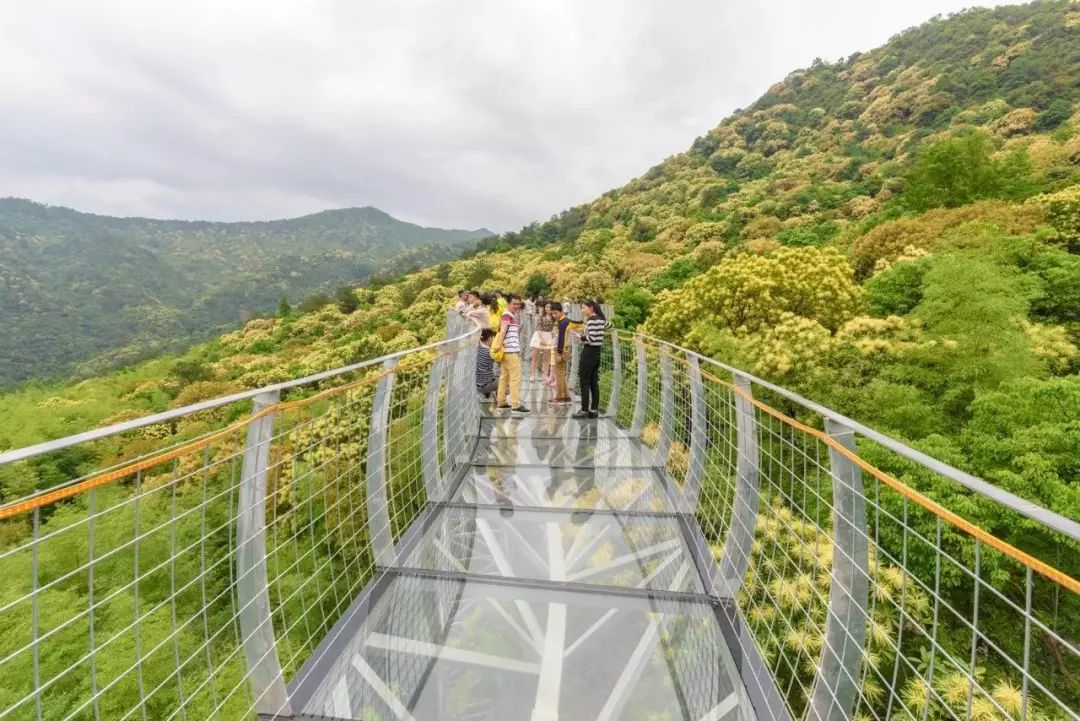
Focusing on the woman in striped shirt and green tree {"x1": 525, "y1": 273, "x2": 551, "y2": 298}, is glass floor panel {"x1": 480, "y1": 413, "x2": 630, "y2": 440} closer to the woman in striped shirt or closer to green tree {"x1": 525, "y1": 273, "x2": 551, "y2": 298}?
the woman in striped shirt

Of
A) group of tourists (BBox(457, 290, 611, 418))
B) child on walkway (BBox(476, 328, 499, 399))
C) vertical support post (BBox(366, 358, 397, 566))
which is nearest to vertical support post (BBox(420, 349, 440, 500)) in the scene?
vertical support post (BBox(366, 358, 397, 566))

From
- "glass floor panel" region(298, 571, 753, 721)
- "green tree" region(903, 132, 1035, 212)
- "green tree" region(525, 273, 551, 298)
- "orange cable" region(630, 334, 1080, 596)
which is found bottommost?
"glass floor panel" region(298, 571, 753, 721)

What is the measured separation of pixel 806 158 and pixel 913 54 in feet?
82.1

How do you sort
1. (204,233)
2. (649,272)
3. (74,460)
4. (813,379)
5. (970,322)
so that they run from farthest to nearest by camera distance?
(204,233)
(649,272)
(74,460)
(813,379)
(970,322)

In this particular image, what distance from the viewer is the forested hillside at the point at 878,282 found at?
631 centimetres

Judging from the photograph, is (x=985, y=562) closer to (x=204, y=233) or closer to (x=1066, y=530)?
(x=1066, y=530)

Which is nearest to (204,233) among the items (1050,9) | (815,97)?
(815,97)

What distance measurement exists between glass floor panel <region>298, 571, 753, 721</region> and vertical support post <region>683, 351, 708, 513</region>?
3.39 feet

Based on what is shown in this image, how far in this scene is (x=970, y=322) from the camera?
817 cm

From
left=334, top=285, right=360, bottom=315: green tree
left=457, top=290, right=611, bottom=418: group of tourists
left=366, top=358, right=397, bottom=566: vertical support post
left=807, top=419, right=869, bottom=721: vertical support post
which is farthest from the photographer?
left=334, top=285, right=360, bottom=315: green tree

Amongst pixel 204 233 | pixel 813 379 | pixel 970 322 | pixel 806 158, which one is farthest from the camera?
pixel 204 233

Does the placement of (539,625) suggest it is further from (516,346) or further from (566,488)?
(516,346)

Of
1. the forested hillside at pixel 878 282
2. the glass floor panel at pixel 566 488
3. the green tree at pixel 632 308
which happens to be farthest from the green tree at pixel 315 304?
the glass floor panel at pixel 566 488

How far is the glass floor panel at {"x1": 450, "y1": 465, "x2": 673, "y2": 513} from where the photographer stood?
3.48m
